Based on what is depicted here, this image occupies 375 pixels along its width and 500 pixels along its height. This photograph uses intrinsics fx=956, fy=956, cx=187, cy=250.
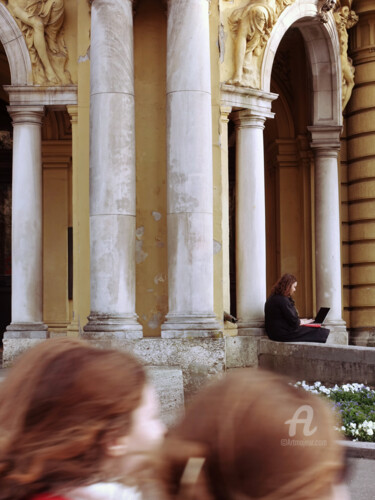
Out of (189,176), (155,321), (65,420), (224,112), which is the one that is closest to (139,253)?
(155,321)

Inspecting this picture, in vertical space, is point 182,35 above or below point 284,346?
above

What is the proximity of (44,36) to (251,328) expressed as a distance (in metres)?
4.80

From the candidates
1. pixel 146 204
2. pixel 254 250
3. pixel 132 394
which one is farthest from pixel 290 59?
pixel 132 394

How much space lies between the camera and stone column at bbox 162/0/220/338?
37.0 ft

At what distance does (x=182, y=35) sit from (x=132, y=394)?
1027 centimetres

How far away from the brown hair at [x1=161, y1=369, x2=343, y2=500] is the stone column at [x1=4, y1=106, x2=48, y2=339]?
11.2 m

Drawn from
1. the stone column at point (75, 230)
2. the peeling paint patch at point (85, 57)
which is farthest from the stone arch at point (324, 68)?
the stone column at point (75, 230)

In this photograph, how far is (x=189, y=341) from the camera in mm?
10945

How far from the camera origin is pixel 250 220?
526 inches

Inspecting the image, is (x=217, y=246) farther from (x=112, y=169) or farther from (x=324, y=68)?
(x=324, y=68)

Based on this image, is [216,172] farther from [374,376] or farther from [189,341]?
[374,376]

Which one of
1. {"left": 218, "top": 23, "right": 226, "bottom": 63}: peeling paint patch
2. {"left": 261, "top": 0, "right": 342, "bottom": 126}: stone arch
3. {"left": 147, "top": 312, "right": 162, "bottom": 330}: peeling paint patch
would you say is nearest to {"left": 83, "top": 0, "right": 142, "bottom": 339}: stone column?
{"left": 147, "top": 312, "right": 162, "bottom": 330}: peeling paint patch

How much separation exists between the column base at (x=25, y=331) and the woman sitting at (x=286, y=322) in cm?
298

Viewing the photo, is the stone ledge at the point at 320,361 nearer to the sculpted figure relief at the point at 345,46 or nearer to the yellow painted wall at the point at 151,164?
the yellow painted wall at the point at 151,164
